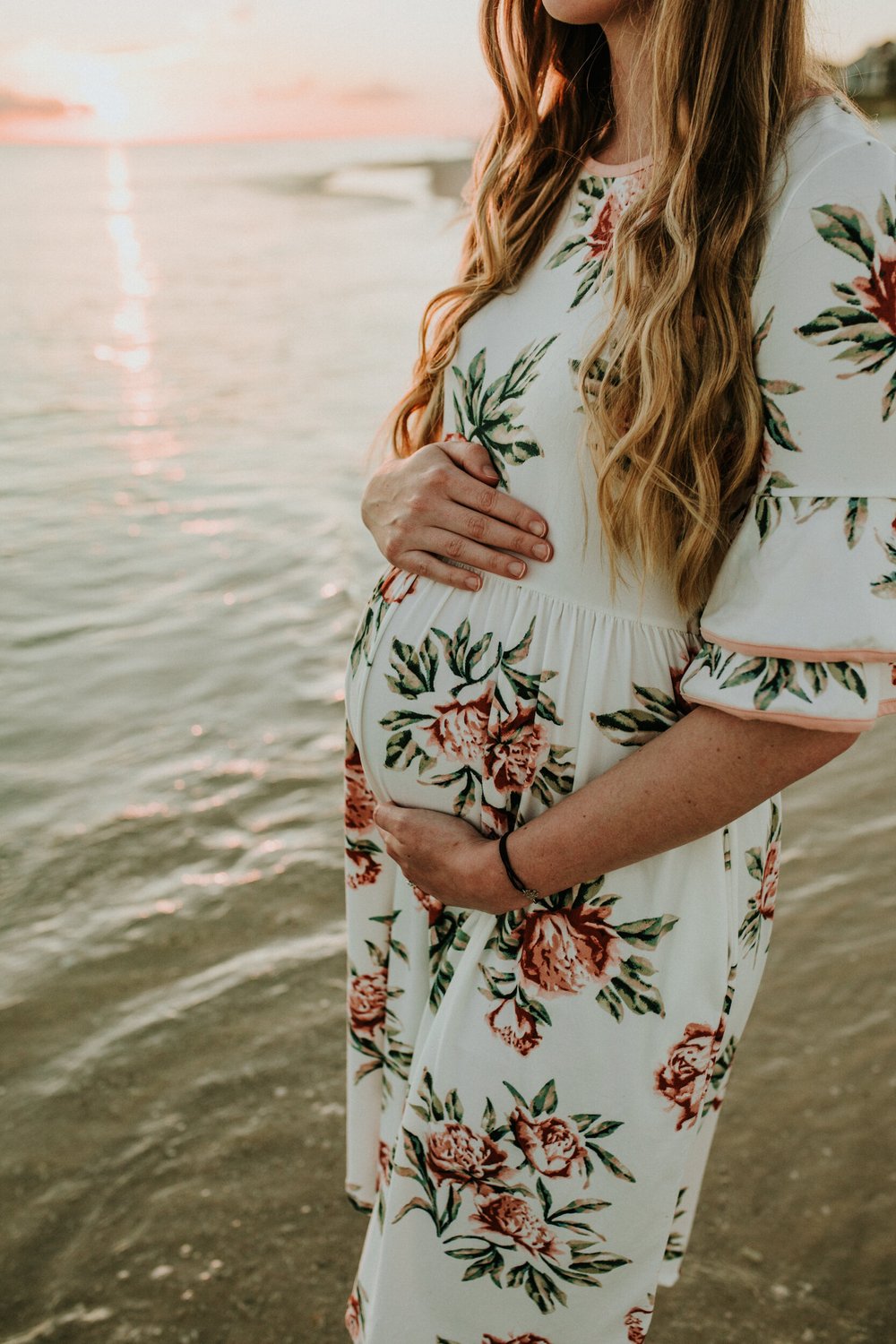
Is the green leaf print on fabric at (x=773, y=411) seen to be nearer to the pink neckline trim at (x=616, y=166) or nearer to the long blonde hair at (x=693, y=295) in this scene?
the long blonde hair at (x=693, y=295)

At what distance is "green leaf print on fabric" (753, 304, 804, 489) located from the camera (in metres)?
0.94

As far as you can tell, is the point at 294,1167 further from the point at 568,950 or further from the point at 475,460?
the point at 475,460

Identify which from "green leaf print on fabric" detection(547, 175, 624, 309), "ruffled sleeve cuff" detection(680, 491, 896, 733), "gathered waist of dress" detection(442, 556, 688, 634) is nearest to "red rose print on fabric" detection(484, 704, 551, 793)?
"gathered waist of dress" detection(442, 556, 688, 634)

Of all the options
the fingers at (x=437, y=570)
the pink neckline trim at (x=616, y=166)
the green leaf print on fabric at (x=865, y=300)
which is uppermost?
the pink neckline trim at (x=616, y=166)

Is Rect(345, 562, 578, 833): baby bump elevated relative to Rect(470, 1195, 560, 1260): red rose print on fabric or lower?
elevated

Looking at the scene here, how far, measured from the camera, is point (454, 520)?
1.23m

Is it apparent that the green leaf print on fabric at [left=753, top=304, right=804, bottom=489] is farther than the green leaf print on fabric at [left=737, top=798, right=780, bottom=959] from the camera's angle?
No

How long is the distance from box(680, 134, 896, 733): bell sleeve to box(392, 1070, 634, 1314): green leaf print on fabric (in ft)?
1.82

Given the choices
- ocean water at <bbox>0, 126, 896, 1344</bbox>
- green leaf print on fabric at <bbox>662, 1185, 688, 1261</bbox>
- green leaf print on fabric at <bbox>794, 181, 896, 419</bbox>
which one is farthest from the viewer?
ocean water at <bbox>0, 126, 896, 1344</bbox>

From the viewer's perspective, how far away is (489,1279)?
4.15 feet

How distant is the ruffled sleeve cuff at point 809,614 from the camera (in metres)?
0.93

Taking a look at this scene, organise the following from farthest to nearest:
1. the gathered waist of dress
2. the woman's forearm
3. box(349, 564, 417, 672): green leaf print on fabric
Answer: box(349, 564, 417, 672): green leaf print on fabric < the gathered waist of dress < the woman's forearm

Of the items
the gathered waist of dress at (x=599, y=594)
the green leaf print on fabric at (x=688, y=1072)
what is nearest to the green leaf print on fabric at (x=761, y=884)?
the green leaf print on fabric at (x=688, y=1072)

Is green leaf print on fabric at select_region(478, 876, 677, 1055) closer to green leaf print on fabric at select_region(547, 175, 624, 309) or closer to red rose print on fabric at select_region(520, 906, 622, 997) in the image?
red rose print on fabric at select_region(520, 906, 622, 997)
